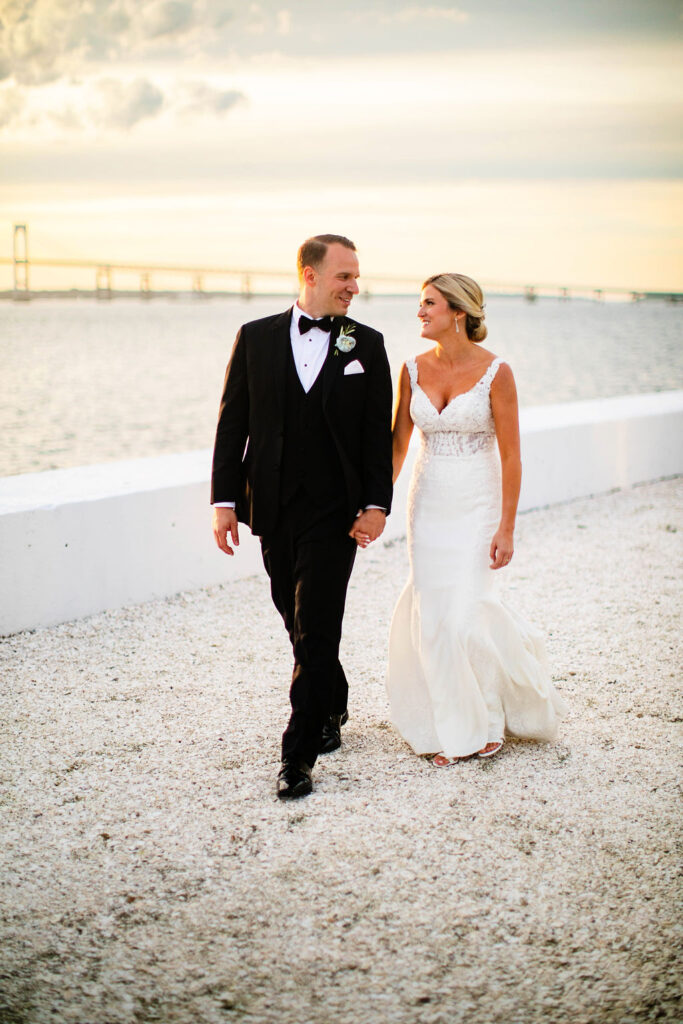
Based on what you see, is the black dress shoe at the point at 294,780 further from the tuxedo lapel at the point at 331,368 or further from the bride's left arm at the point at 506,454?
the tuxedo lapel at the point at 331,368

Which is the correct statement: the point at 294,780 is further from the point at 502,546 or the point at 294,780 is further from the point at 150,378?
the point at 150,378

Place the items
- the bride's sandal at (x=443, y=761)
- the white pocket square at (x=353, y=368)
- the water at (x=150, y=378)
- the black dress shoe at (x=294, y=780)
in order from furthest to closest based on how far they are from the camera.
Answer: the water at (x=150, y=378) < the bride's sandal at (x=443, y=761) < the white pocket square at (x=353, y=368) < the black dress shoe at (x=294, y=780)

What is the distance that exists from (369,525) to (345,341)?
638mm

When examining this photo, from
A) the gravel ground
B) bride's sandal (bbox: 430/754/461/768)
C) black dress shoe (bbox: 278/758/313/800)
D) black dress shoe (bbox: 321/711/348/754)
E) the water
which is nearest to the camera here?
the gravel ground

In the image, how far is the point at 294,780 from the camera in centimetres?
324

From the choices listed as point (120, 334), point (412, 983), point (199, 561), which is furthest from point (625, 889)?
point (120, 334)

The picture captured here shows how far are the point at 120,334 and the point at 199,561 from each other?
8491 cm

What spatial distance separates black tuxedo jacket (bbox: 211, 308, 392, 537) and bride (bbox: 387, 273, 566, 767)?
0.31m

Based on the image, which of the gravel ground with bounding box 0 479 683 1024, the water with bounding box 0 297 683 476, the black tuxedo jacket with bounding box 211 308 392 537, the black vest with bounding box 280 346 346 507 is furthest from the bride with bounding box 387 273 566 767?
the water with bounding box 0 297 683 476

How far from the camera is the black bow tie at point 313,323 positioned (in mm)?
3396

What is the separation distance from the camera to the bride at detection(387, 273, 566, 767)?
3.55 m

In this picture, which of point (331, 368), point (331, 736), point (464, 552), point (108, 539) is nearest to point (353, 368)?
point (331, 368)

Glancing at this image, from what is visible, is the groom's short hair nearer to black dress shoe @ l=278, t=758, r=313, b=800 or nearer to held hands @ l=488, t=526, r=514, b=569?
held hands @ l=488, t=526, r=514, b=569

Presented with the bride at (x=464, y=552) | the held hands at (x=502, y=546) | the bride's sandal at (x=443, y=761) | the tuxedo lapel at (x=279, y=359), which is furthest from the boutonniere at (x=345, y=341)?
the bride's sandal at (x=443, y=761)
